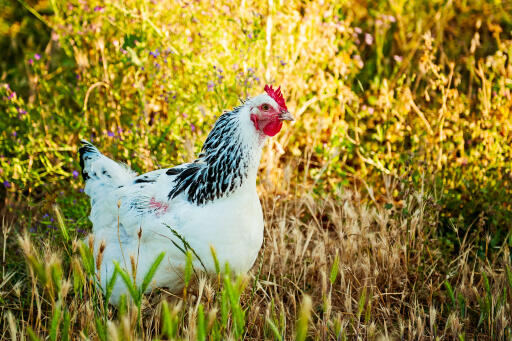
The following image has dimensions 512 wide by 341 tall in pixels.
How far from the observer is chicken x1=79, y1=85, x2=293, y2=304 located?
206 cm

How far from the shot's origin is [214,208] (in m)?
2.10

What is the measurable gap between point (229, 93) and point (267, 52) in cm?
36

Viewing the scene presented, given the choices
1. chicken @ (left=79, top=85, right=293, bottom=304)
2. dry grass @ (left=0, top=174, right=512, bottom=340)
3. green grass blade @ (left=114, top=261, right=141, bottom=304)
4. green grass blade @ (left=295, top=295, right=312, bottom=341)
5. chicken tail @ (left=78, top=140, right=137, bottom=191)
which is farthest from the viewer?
chicken tail @ (left=78, top=140, right=137, bottom=191)

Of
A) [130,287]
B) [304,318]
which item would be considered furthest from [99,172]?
[304,318]

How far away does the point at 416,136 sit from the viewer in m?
3.03

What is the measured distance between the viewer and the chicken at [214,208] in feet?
A: 6.75

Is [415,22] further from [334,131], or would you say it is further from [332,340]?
[332,340]

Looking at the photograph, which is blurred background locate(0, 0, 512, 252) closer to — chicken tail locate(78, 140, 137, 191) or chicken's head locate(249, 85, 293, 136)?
chicken tail locate(78, 140, 137, 191)

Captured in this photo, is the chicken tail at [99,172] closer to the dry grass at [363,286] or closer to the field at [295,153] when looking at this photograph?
the field at [295,153]

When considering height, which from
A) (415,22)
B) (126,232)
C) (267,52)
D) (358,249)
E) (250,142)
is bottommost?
(358,249)

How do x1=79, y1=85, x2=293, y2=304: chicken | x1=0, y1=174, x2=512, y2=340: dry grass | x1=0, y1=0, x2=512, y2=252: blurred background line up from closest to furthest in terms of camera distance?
x1=79, y1=85, x2=293, y2=304: chicken → x1=0, y1=174, x2=512, y2=340: dry grass → x1=0, y1=0, x2=512, y2=252: blurred background

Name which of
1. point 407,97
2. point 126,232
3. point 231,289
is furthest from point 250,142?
point 407,97

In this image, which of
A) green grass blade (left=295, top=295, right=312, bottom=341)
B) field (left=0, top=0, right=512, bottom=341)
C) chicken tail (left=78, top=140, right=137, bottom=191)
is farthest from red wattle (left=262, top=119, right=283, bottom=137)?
green grass blade (left=295, top=295, right=312, bottom=341)

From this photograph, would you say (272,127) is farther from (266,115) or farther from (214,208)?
(214,208)
